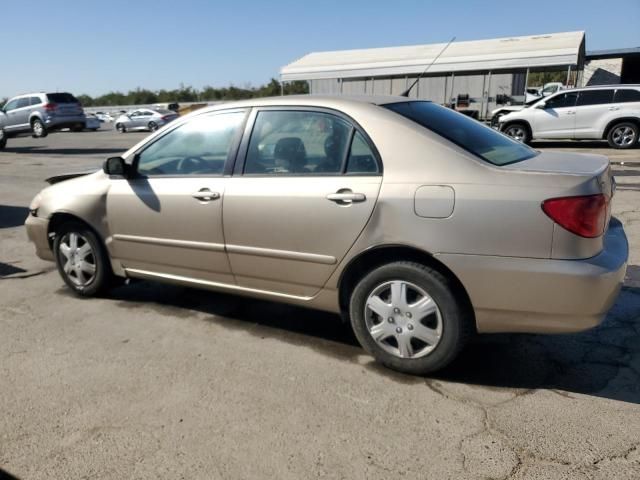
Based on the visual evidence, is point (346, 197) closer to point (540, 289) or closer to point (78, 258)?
point (540, 289)

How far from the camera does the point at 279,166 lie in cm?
347

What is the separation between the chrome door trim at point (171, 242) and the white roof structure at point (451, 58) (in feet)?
74.0

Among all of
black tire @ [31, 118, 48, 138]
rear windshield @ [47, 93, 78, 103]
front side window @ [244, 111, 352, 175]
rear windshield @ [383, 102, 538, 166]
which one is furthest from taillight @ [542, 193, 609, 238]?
rear windshield @ [47, 93, 78, 103]

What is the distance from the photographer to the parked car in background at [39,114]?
21156 mm

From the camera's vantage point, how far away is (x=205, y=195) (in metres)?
3.62

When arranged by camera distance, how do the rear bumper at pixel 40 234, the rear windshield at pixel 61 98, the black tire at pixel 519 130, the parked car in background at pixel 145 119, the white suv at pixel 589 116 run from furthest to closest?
1. the parked car in background at pixel 145 119
2. the rear windshield at pixel 61 98
3. the black tire at pixel 519 130
4. the white suv at pixel 589 116
5. the rear bumper at pixel 40 234

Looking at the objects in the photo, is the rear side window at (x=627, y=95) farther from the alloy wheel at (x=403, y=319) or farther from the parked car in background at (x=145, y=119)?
the parked car in background at (x=145, y=119)

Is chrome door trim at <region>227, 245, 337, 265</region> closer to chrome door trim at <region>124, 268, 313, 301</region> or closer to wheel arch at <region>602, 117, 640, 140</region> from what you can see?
chrome door trim at <region>124, 268, 313, 301</region>

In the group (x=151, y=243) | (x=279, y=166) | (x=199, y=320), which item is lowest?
(x=199, y=320)

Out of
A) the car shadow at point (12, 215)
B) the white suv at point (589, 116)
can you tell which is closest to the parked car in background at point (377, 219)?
the car shadow at point (12, 215)

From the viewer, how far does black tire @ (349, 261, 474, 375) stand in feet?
9.53

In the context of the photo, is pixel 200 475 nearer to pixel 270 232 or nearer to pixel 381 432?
pixel 381 432

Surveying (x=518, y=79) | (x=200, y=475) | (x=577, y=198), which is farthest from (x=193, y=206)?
(x=518, y=79)

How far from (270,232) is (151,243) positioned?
43.1 inches
